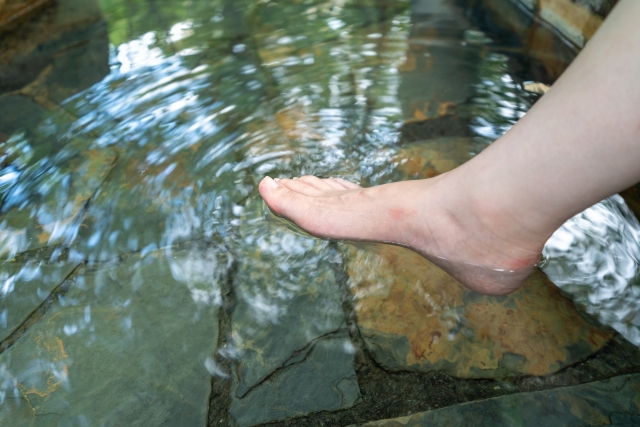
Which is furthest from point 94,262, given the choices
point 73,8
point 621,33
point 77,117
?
point 73,8

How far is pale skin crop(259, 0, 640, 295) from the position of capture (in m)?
0.94

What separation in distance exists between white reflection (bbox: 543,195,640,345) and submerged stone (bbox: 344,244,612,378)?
0.21 ft

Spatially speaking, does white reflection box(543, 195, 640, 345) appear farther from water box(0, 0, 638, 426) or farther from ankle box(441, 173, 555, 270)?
ankle box(441, 173, 555, 270)

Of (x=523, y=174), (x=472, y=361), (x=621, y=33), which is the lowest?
(x=472, y=361)

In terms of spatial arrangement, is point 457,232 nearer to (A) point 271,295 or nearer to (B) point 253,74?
(A) point 271,295

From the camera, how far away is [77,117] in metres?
2.46

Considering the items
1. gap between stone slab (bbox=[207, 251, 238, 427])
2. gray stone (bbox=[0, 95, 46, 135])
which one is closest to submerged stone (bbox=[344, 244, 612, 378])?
gap between stone slab (bbox=[207, 251, 238, 427])

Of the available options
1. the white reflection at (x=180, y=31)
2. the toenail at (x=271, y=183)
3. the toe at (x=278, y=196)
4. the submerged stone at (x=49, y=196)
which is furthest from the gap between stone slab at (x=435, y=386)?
the white reflection at (x=180, y=31)

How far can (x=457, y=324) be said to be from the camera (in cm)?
155

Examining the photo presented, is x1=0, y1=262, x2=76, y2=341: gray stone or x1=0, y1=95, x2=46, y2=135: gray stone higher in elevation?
x1=0, y1=95, x2=46, y2=135: gray stone

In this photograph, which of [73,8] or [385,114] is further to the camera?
[73,8]

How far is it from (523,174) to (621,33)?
1.17 feet

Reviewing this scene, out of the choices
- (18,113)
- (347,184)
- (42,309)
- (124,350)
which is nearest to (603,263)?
(347,184)

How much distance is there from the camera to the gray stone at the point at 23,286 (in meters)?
1.65
